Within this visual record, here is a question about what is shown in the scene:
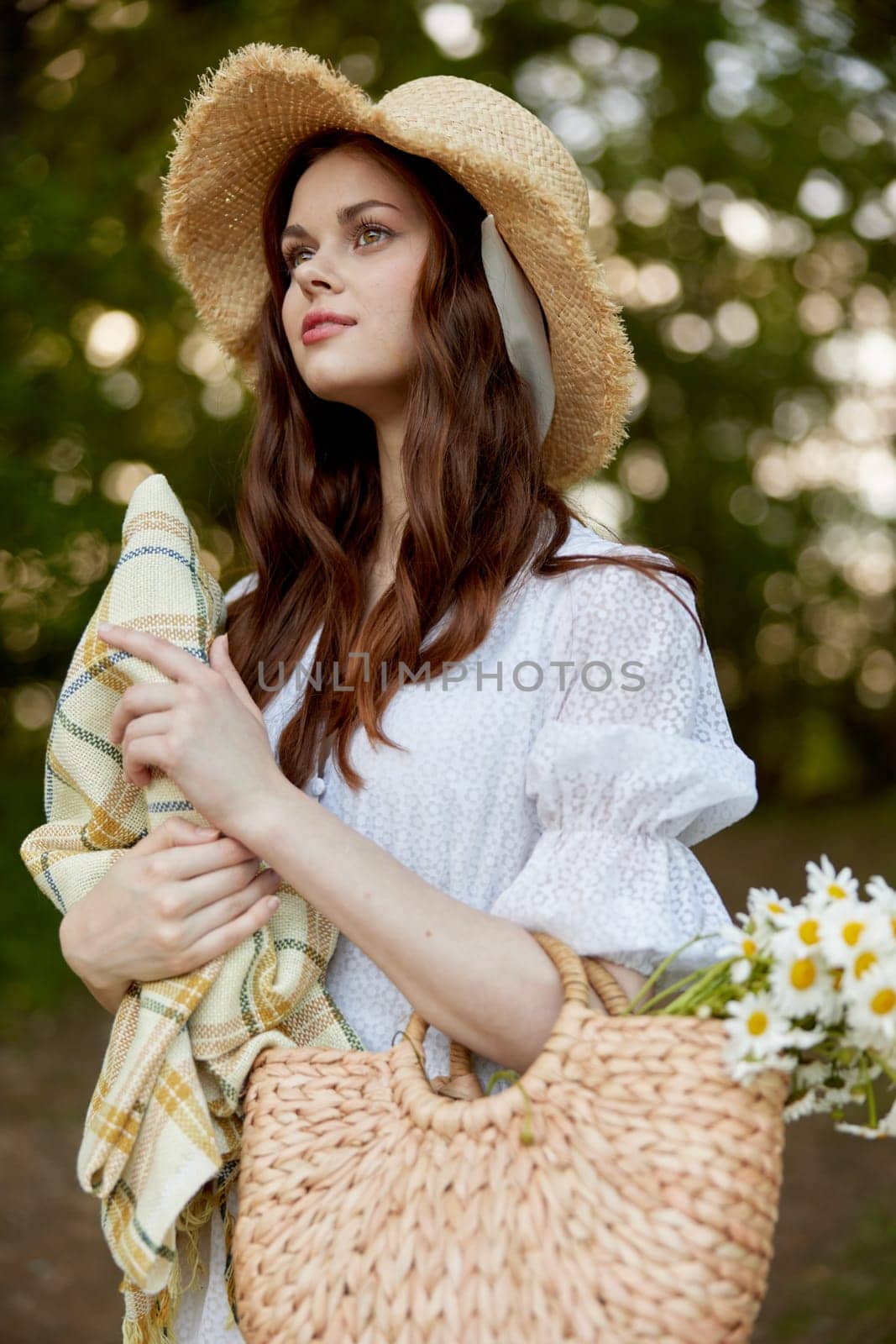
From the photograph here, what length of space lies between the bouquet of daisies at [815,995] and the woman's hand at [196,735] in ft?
1.74

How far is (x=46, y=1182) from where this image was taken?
4449 millimetres

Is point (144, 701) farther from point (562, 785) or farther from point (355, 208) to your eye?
point (355, 208)

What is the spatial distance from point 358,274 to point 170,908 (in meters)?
0.95

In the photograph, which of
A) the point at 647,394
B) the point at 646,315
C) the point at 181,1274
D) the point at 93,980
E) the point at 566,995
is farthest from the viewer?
the point at 647,394

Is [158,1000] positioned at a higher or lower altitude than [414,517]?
lower

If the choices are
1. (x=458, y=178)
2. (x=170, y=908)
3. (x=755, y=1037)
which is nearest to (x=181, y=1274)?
(x=170, y=908)

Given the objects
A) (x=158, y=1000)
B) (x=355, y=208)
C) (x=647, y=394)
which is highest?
(x=355, y=208)

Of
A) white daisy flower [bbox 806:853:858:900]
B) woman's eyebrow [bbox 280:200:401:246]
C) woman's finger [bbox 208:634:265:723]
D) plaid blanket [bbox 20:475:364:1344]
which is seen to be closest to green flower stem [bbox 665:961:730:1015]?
white daisy flower [bbox 806:853:858:900]

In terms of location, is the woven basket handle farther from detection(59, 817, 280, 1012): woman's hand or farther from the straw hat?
the straw hat

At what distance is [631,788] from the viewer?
139 centimetres

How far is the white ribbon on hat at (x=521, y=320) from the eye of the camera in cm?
187

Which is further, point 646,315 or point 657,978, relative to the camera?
point 646,315

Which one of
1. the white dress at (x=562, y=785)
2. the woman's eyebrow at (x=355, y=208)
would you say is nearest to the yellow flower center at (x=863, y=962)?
the white dress at (x=562, y=785)

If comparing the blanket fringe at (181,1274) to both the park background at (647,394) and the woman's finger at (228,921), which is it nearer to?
the woman's finger at (228,921)
